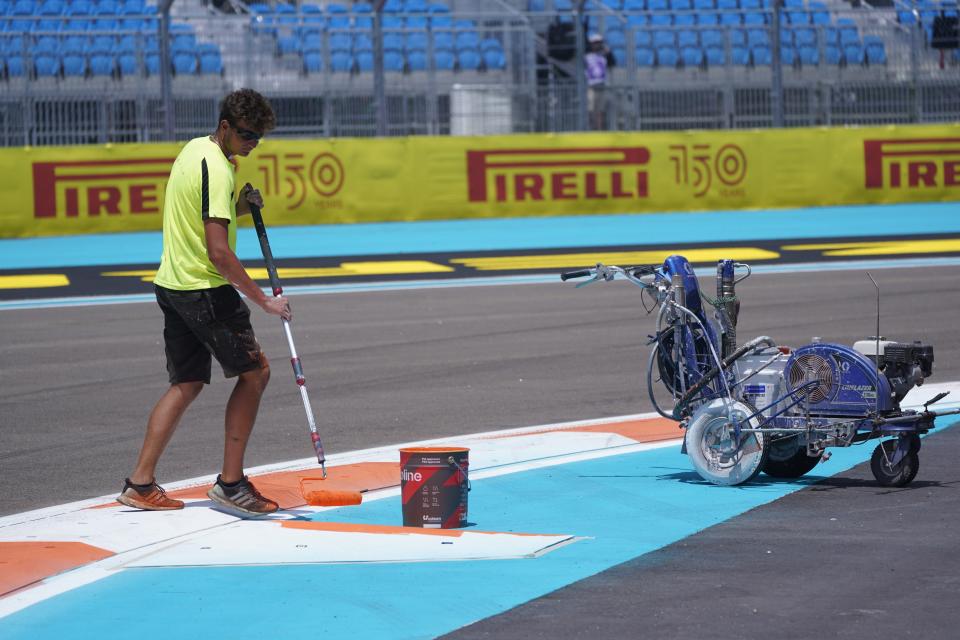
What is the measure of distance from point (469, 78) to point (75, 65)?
6.29 m

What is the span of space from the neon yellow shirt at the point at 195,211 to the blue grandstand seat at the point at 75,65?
1689 centimetres

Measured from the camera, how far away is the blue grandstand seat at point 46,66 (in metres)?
23.0

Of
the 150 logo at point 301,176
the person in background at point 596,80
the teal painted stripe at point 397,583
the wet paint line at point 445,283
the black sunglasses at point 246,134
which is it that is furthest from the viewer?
the person in background at point 596,80

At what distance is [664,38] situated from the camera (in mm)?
26344

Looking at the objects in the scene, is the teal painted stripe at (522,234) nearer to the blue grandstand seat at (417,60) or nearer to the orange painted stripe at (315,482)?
the blue grandstand seat at (417,60)

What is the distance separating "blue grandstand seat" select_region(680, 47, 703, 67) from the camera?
85.2 ft

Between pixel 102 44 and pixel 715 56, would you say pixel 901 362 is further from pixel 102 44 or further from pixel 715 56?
pixel 715 56

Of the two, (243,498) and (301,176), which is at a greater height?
(301,176)

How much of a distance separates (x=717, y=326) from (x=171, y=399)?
2.68m

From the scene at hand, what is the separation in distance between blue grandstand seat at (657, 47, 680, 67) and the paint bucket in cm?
2012

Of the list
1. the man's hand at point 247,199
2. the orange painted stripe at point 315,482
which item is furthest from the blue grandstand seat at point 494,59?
the man's hand at point 247,199

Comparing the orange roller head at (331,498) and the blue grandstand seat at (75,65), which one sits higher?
the blue grandstand seat at (75,65)

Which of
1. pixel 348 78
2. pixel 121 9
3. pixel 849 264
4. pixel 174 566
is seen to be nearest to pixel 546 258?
pixel 849 264

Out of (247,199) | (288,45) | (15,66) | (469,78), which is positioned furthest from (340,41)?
(247,199)
